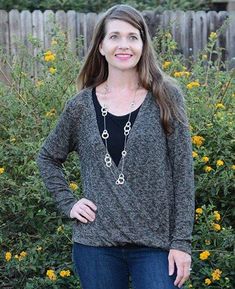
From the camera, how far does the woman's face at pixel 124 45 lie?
3.27 meters

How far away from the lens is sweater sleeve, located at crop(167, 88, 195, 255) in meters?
3.15

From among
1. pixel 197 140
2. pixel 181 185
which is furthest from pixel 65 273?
pixel 181 185

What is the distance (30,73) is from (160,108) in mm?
3099

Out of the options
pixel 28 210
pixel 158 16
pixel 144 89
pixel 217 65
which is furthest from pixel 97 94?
pixel 158 16

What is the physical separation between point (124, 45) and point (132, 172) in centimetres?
50

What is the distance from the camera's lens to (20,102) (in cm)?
551

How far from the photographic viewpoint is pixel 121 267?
10.5ft

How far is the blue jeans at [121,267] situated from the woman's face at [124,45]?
0.71m

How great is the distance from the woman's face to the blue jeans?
709 millimetres

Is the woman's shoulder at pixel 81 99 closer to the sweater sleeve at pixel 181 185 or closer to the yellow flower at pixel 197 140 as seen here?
the sweater sleeve at pixel 181 185

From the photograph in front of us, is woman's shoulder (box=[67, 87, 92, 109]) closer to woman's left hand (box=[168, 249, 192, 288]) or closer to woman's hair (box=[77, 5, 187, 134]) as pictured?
woman's hair (box=[77, 5, 187, 134])

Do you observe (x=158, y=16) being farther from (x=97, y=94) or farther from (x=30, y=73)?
(x=97, y=94)

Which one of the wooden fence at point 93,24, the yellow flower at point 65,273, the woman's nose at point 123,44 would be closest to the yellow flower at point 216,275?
the yellow flower at point 65,273

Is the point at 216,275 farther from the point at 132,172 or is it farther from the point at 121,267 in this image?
the point at 132,172
